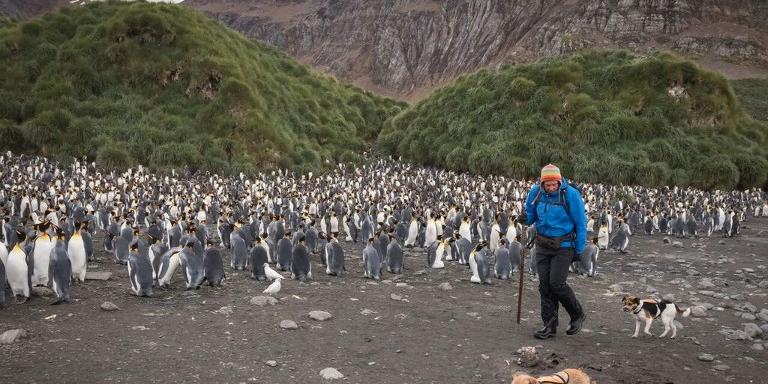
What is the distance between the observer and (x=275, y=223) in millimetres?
11578

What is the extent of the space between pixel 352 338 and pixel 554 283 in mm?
2326

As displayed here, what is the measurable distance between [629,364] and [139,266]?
614cm

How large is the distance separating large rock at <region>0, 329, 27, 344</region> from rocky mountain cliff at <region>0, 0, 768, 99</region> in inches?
2571

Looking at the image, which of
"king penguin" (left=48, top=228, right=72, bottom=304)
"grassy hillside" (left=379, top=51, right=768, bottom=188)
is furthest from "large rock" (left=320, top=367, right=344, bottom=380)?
"grassy hillside" (left=379, top=51, right=768, bottom=188)

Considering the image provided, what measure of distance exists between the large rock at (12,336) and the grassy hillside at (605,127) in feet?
83.6

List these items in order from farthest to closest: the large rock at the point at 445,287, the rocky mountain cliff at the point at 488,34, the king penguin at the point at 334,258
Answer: the rocky mountain cliff at the point at 488,34 → the king penguin at the point at 334,258 → the large rock at the point at 445,287

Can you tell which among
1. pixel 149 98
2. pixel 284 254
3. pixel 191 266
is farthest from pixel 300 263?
pixel 149 98

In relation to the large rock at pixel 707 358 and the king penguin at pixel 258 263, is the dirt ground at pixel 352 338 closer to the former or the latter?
the large rock at pixel 707 358

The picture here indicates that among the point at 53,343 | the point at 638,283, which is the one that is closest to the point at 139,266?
the point at 53,343

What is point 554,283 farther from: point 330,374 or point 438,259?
point 438,259

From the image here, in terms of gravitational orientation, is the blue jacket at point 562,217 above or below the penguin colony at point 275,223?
above

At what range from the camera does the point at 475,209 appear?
1700 cm

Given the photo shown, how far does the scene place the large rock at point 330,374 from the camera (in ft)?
16.3

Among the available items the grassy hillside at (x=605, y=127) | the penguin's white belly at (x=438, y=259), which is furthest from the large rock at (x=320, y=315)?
the grassy hillside at (x=605, y=127)
